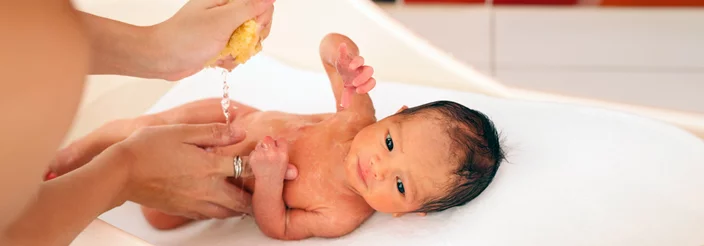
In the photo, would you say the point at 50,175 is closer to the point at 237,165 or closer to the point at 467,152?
the point at 237,165

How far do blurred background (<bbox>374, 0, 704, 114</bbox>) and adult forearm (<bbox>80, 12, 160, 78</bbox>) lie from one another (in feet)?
4.19

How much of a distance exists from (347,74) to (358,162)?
0.50 feet

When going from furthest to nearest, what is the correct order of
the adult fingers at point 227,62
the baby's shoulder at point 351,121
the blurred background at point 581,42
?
the blurred background at point 581,42, the baby's shoulder at point 351,121, the adult fingers at point 227,62

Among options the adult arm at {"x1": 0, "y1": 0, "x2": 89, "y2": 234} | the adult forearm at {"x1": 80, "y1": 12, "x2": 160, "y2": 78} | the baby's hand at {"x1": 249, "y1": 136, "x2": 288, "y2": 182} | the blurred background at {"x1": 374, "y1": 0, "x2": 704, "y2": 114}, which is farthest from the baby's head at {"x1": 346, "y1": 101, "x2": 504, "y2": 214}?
the blurred background at {"x1": 374, "y1": 0, "x2": 704, "y2": 114}

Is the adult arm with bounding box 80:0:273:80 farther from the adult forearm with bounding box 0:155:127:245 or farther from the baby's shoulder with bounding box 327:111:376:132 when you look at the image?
the baby's shoulder with bounding box 327:111:376:132

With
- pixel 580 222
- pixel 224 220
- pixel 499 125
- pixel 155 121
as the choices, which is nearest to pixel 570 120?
pixel 499 125

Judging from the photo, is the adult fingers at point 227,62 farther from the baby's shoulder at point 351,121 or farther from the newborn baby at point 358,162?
the baby's shoulder at point 351,121

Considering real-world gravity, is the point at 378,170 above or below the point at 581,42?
A: above

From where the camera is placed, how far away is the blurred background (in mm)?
1863

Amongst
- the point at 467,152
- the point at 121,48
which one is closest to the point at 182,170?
the point at 121,48

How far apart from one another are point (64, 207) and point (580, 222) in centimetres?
65

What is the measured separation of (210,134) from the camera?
40.1 inches

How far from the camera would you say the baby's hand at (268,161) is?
100 centimetres

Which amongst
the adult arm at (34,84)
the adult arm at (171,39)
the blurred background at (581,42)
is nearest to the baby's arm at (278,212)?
the adult arm at (171,39)
